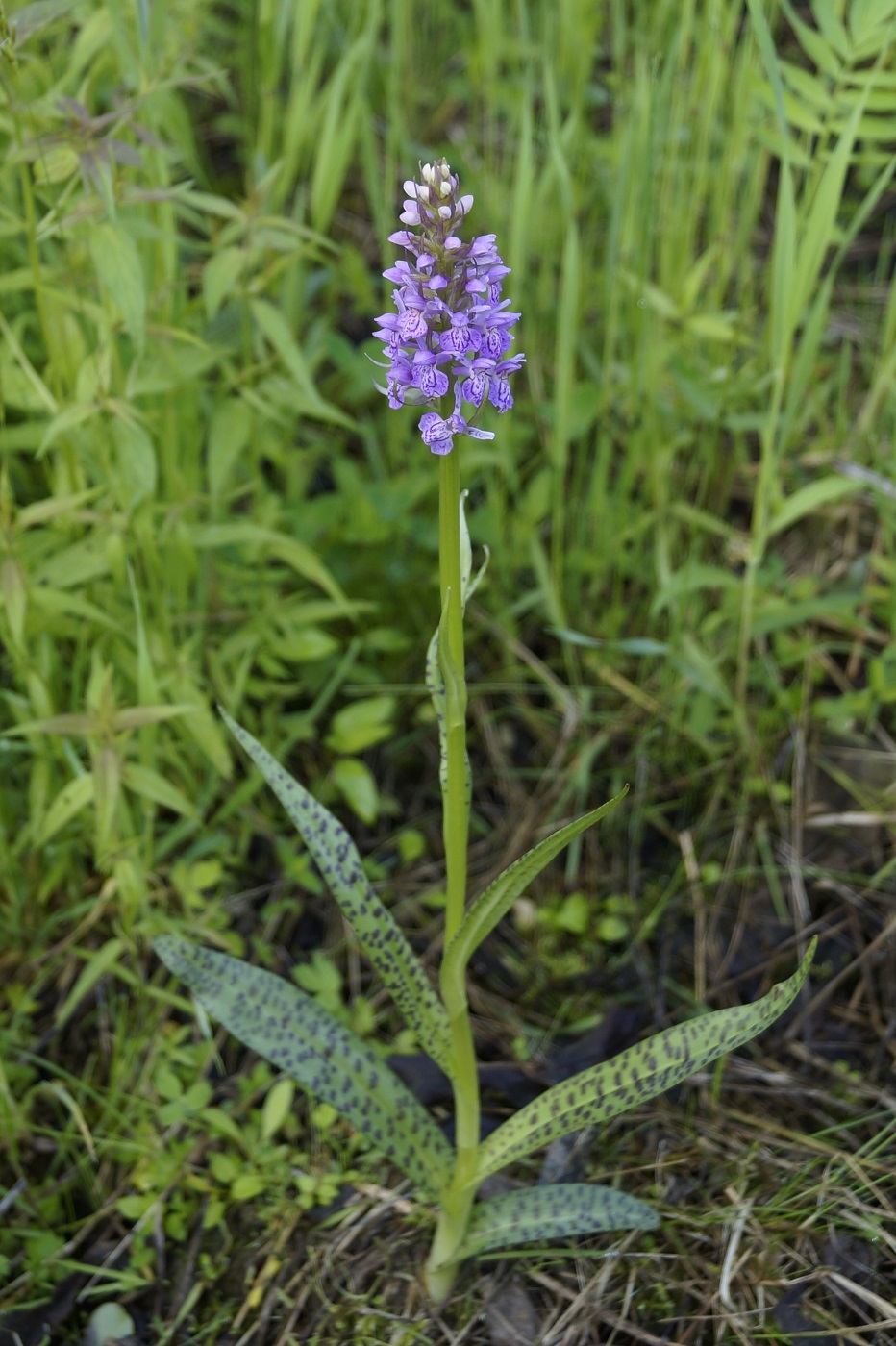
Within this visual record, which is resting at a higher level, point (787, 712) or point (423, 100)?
point (423, 100)

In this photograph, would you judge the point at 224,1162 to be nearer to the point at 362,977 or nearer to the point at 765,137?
the point at 362,977

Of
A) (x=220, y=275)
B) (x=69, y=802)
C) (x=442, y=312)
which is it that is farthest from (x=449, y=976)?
(x=220, y=275)

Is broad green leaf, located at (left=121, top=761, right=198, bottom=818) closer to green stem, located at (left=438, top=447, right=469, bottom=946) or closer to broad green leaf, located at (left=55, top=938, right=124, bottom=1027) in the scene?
broad green leaf, located at (left=55, top=938, right=124, bottom=1027)

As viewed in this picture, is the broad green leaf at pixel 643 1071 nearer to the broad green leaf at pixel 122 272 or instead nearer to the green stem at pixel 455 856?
the green stem at pixel 455 856

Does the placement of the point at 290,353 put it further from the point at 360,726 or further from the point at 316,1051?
the point at 316,1051

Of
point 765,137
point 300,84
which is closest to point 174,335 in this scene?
point 300,84

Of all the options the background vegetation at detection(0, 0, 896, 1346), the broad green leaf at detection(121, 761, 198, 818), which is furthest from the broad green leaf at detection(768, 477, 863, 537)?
the broad green leaf at detection(121, 761, 198, 818)

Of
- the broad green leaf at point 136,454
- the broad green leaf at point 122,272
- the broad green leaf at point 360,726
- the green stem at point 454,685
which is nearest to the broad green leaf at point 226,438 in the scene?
the broad green leaf at point 136,454
